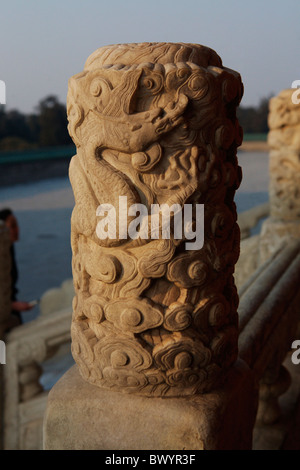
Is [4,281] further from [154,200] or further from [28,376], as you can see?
[154,200]

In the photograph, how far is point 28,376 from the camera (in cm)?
346

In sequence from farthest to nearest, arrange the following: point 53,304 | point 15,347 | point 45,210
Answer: point 45,210 → point 53,304 → point 15,347

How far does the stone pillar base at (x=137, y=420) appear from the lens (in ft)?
4.11

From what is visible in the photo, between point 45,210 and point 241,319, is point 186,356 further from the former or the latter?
point 45,210

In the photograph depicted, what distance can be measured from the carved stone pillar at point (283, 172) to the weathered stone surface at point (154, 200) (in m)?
2.35

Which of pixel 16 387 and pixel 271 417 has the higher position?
pixel 271 417

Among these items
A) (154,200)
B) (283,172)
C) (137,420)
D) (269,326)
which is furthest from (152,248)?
(283,172)

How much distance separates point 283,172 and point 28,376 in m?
2.38

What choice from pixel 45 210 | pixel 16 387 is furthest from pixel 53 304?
pixel 45 210

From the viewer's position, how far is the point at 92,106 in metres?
1.21

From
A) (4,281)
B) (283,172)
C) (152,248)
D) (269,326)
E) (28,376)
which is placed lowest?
(28,376)

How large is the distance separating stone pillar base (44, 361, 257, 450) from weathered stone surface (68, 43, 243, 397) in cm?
4

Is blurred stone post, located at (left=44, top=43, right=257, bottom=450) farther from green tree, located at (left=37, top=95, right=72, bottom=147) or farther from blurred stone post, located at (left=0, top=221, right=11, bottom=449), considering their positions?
green tree, located at (left=37, top=95, right=72, bottom=147)

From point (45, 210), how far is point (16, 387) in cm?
782
